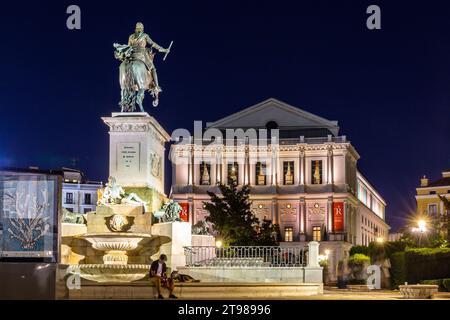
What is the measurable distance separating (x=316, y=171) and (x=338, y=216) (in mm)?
5462

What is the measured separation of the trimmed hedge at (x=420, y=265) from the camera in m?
34.1

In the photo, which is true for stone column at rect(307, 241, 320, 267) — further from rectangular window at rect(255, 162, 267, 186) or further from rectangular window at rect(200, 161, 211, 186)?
rectangular window at rect(255, 162, 267, 186)

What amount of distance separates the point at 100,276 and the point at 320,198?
6757 centimetres

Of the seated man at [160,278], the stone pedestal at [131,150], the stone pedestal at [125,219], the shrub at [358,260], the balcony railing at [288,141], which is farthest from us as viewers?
the balcony railing at [288,141]

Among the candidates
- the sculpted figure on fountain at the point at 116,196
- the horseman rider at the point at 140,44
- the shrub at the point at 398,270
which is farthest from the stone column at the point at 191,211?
the sculpted figure on fountain at the point at 116,196

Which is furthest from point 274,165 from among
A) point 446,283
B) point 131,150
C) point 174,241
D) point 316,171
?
point 174,241

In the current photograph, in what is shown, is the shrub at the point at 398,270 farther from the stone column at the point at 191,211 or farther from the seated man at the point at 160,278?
the stone column at the point at 191,211

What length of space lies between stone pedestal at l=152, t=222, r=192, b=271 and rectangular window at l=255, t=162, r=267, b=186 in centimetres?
6565

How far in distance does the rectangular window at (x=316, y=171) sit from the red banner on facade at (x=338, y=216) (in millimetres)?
3329

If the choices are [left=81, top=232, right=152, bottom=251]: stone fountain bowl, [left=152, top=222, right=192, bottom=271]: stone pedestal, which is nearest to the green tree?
[left=152, top=222, right=192, bottom=271]: stone pedestal

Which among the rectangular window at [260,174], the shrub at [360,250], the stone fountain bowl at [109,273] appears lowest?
the stone fountain bowl at [109,273]

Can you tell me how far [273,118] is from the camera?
94.8 meters

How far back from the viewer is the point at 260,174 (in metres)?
91.3

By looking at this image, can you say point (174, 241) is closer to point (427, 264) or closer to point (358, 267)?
point (427, 264)
